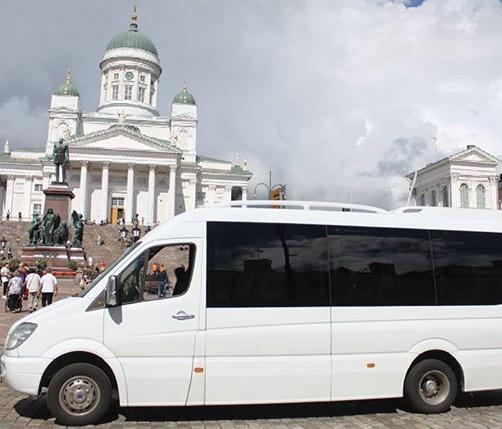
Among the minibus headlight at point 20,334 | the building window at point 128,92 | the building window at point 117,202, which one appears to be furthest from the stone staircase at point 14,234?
the building window at point 128,92

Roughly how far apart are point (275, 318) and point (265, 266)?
0.68m

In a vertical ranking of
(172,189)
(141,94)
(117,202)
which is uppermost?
(141,94)

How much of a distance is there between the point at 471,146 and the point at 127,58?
5948cm

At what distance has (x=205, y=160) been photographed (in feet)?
289

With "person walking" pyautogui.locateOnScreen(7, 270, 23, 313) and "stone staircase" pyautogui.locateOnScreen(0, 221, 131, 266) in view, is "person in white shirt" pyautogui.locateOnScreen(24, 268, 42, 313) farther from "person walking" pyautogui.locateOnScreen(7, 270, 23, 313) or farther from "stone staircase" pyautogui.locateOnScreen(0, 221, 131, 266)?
"stone staircase" pyautogui.locateOnScreen(0, 221, 131, 266)

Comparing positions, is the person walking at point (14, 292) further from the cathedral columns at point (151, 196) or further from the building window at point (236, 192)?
the building window at point (236, 192)

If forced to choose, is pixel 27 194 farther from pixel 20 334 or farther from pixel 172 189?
pixel 20 334

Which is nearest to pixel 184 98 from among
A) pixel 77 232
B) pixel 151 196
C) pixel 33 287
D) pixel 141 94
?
pixel 141 94

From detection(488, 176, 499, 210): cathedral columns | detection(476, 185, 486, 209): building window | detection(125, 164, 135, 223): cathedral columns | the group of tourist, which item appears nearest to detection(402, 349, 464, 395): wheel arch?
the group of tourist

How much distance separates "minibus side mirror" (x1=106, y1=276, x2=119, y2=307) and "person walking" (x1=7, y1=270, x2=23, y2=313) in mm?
12068

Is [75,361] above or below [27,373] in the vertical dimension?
above

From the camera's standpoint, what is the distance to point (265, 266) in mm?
6797

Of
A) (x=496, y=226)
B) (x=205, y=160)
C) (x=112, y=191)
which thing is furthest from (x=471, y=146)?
(x=496, y=226)

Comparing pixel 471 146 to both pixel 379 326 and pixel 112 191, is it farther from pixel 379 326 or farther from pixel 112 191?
pixel 379 326
